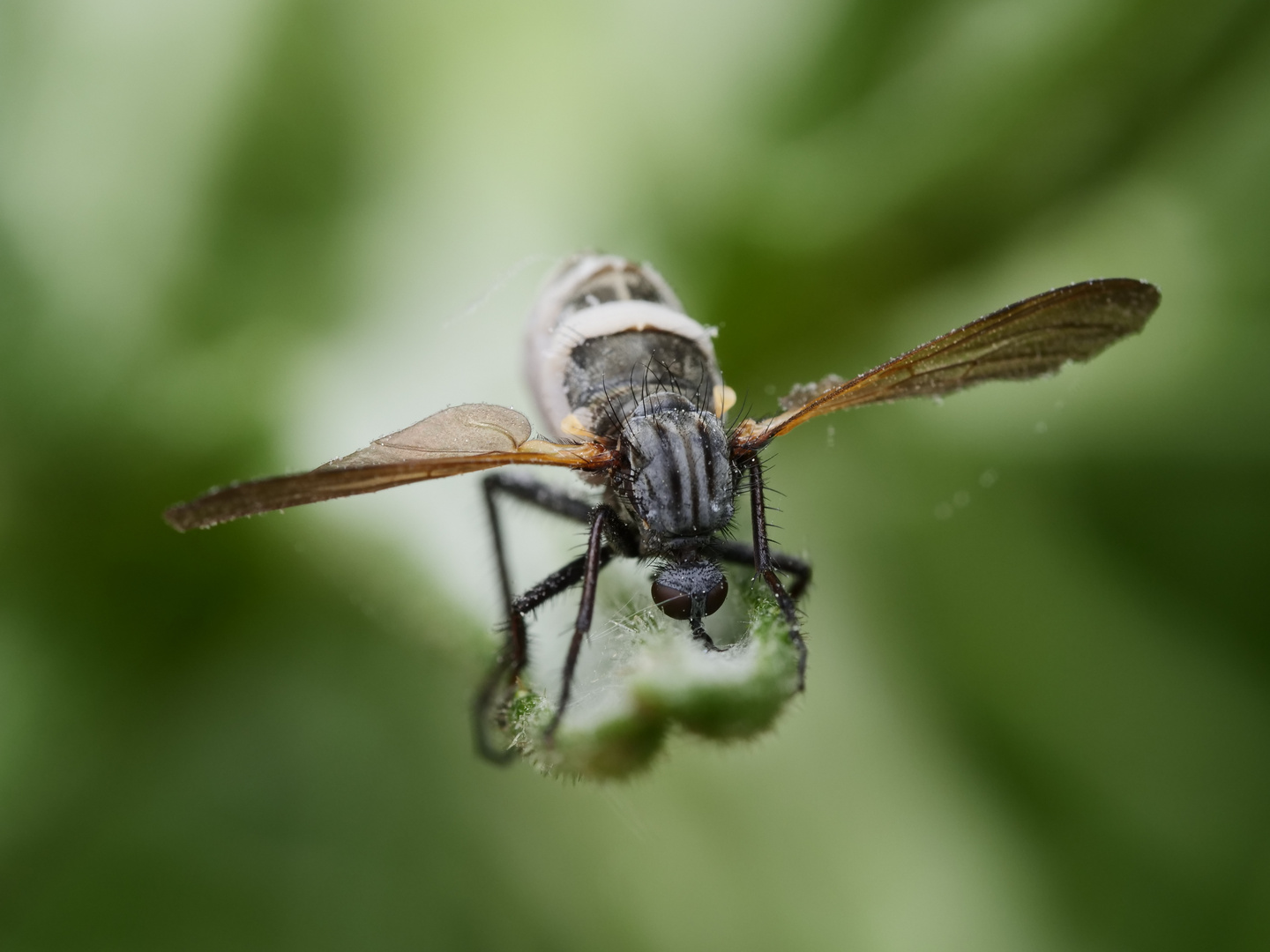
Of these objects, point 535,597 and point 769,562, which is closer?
point 769,562

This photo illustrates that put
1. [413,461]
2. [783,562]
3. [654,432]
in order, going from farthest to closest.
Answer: [783,562] → [654,432] → [413,461]

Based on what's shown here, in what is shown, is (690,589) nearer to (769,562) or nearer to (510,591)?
(769,562)

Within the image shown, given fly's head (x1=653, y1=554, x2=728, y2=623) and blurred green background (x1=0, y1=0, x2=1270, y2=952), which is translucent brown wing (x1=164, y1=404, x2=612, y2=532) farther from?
blurred green background (x1=0, y1=0, x2=1270, y2=952)

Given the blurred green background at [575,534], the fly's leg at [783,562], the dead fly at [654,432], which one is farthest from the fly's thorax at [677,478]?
the blurred green background at [575,534]

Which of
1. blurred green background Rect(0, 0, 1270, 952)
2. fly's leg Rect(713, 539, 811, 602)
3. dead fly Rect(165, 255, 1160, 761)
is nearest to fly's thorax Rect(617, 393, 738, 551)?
dead fly Rect(165, 255, 1160, 761)

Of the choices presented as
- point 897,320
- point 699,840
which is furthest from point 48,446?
point 897,320

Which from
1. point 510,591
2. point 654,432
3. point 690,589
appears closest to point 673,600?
point 690,589

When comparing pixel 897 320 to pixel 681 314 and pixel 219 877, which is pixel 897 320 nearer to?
pixel 681 314

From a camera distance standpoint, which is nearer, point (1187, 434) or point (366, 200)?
point (1187, 434)
